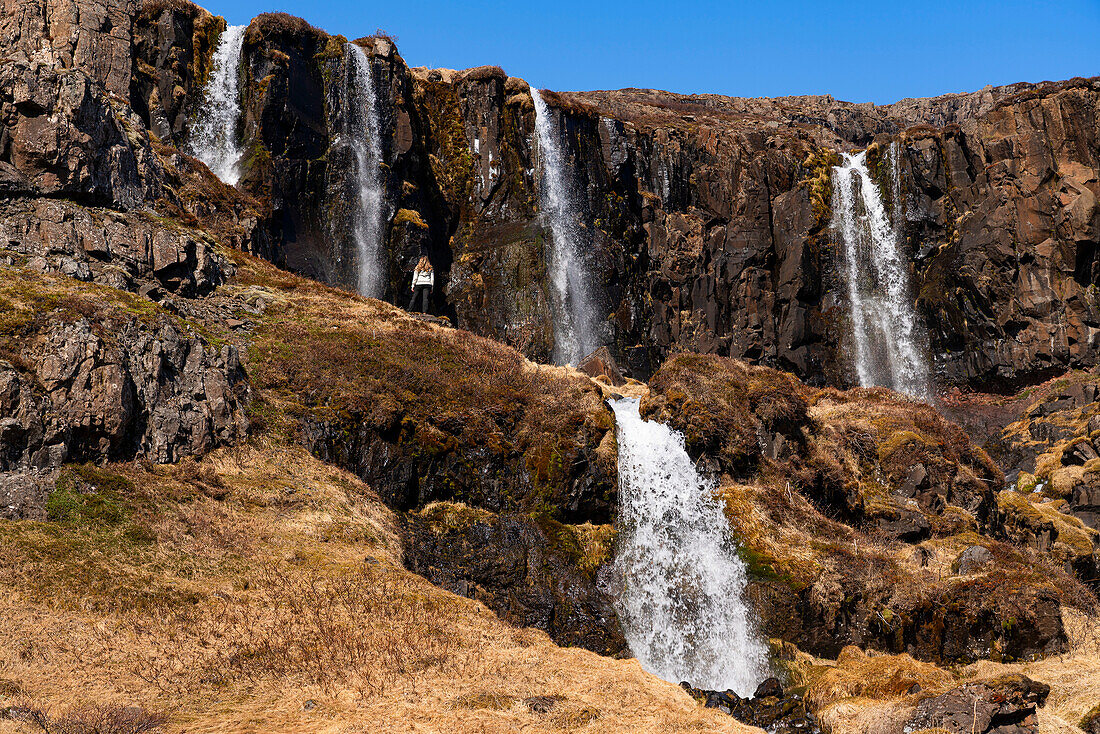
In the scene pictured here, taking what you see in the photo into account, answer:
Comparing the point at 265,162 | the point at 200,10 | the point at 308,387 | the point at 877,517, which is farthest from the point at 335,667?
the point at 200,10

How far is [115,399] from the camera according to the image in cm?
1794

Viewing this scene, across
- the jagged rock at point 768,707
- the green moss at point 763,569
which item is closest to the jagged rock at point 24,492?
the jagged rock at point 768,707

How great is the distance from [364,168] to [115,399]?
109 ft

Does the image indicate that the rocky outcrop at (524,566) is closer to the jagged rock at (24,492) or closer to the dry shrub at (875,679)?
the dry shrub at (875,679)

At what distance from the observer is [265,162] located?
44844mm

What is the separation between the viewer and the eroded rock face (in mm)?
16391

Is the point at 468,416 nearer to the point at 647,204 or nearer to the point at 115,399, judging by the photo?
the point at 115,399

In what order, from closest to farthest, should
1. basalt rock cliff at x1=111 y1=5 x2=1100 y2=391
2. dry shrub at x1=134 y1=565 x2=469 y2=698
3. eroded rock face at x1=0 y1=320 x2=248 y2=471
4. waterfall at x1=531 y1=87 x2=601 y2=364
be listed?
dry shrub at x1=134 y1=565 x2=469 y2=698 < eroded rock face at x1=0 y1=320 x2=248 y2=471 < basalt rock cliff at x1=111 y1=5 x2=1100 y2=391 < waterfall at x1=531 y1=87 x2=601 y2=364

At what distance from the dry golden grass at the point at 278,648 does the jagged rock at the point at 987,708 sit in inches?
123

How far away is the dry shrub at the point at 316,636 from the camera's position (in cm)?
1198

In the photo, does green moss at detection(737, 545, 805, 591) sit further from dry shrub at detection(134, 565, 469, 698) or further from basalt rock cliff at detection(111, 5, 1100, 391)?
basalt rock cliff at detection(111, 5, 1100, 391)

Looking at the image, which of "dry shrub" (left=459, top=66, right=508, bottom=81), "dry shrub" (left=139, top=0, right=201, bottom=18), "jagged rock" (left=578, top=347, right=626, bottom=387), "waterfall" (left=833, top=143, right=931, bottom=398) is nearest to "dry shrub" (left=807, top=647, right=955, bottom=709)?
"jagged rock" (left=578, top=347, right=626, bottom=387)

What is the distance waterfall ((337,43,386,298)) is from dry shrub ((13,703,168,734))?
36900 millimetres

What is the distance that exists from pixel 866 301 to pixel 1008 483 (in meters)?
19.6
